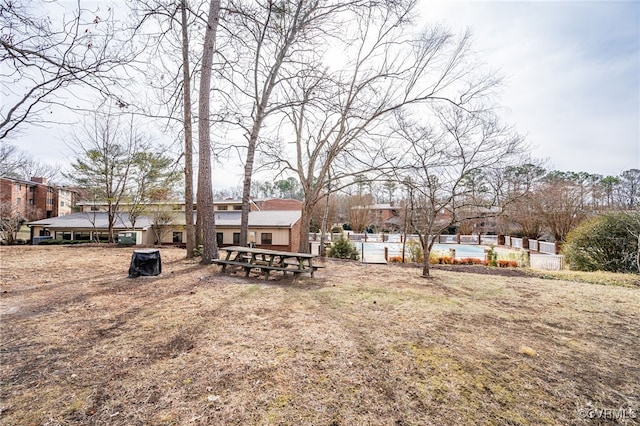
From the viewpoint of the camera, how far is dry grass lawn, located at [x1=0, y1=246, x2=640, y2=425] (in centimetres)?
196

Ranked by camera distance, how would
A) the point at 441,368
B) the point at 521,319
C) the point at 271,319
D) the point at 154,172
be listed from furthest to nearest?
the point at 154,172, the point at 521,319, the point at 271,319, the point at 441,368

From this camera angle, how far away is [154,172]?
1625 cm

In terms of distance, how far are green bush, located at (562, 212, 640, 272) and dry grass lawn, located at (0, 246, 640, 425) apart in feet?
20.1

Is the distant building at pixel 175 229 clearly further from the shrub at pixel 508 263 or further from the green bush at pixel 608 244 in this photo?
the green bush at pixel 608 244

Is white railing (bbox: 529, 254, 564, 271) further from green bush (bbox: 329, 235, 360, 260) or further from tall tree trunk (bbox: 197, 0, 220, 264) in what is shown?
tall tree trunk (bbox: 197, 0, 220, 264)

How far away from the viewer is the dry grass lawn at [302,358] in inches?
77.2

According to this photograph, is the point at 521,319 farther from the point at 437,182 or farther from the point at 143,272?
the point at 143,272

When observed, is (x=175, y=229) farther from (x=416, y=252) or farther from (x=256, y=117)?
(x=416, y=252)

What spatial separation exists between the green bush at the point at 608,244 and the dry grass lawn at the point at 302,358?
20.1ft

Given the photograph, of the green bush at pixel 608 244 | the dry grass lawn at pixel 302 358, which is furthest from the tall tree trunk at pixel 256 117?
the green bush at pixel 608 244

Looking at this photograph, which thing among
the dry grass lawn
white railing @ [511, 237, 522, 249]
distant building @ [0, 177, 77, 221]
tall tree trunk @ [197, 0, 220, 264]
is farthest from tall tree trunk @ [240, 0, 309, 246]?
distant building @ [0, 177, 77, 221]

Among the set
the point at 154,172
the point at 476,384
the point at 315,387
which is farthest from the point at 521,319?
the point at 154,172

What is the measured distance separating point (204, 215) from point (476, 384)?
712cm

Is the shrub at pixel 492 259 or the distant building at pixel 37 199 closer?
the shrub at pixel 492 259
